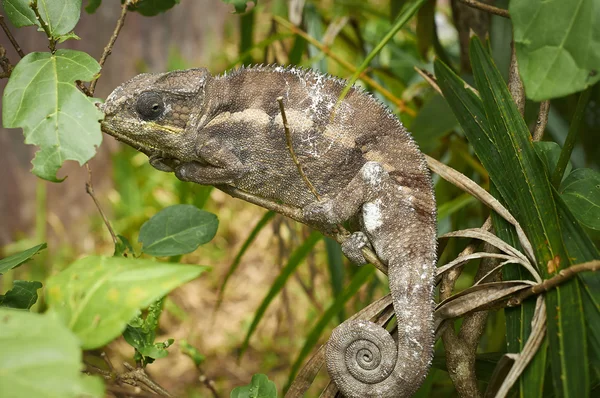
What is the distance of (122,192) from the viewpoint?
154 inches

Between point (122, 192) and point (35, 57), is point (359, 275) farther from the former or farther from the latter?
point (122, 192)

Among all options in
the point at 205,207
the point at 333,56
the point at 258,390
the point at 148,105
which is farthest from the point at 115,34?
the point at 205,207

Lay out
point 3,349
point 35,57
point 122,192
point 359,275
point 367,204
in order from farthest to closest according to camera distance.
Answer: point 122,192 < point 359,275 < point 367,204 < point 35,57 < point 3,349

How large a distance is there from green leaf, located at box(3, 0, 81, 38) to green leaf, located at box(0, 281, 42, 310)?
0.45 meters

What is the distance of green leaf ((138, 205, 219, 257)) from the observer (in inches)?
48.3

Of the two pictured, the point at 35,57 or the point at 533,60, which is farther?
the point at 35,57

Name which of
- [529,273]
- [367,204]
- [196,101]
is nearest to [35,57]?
[196,101]

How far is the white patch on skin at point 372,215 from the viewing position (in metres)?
1.30

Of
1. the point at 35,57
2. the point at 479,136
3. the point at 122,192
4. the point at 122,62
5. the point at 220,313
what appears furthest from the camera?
the point at 122,62

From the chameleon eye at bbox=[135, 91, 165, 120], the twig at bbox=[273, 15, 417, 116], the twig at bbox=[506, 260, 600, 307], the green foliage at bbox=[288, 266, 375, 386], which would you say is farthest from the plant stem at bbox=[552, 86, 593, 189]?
the twig at bbox=[273, 15, 417, 116]

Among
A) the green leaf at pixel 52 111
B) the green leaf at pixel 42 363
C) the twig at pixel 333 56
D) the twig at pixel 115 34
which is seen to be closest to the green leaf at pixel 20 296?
the green leaf at pixel 52 111

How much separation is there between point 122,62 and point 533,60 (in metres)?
3.78

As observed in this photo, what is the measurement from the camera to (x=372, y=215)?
131 cm

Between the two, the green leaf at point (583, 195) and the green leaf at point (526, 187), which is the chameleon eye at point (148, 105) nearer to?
the green leaf at point (526, 187)
